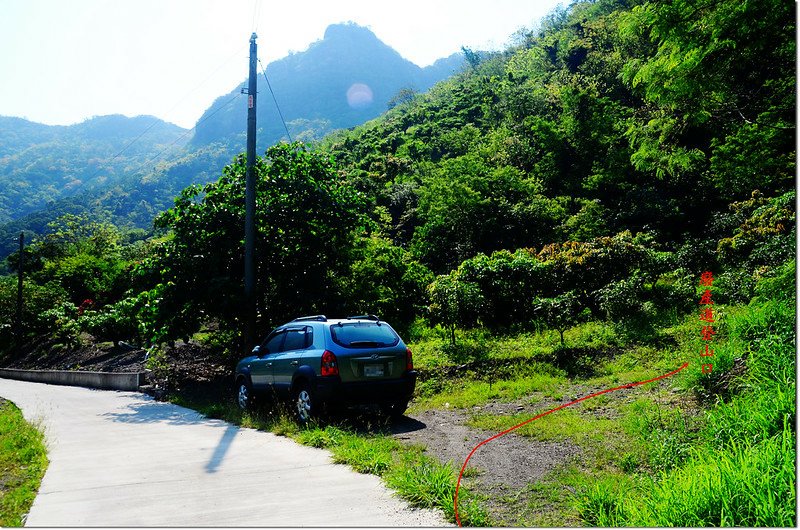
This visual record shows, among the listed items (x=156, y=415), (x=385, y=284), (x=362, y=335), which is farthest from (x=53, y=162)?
(x=362, y=335)

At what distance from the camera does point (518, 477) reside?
210 inches

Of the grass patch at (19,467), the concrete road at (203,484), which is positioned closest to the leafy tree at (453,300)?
the concrete road at (203,484)

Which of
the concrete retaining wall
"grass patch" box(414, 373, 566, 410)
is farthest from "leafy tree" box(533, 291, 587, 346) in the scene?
the concrete retaining wall

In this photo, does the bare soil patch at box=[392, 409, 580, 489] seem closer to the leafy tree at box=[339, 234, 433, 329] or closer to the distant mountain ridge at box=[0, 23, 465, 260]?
the leafy tree at box=[339, 234, 433, 329]

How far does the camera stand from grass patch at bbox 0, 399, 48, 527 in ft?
15.8

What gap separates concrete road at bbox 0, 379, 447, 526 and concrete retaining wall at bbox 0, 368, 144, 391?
753 cm

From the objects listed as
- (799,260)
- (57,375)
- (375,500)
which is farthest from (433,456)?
(57,375)

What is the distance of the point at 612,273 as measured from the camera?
51.3ft

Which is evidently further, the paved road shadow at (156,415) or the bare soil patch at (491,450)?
the paved road shadow at (156,415)

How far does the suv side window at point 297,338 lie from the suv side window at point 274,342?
0.21 meters

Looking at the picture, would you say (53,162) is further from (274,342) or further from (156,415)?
(274,342)

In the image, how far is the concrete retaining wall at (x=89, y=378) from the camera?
16.2 meters

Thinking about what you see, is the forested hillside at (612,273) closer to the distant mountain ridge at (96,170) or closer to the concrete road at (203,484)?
the concrete road at (203,484)

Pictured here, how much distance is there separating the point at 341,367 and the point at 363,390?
0.49 m
